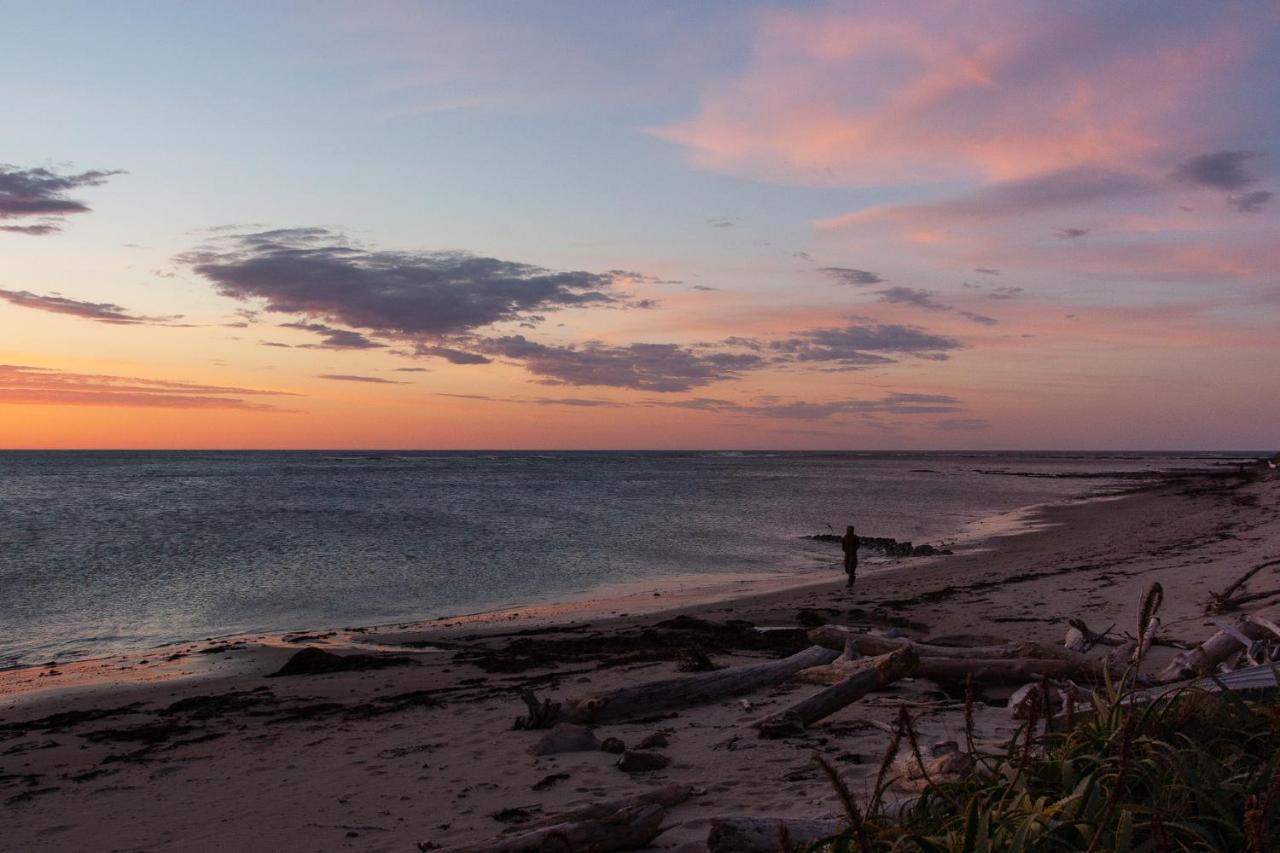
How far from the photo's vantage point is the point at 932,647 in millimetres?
9789

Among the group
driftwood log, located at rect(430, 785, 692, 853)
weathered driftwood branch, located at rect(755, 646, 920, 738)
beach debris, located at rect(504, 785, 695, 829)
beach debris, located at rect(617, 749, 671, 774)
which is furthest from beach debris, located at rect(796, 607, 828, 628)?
driftwood log, located at rect(430, 785, 692, 853)

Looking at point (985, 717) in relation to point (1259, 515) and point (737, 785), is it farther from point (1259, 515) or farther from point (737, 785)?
point (1259, 515)

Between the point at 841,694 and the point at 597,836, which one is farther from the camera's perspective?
the point at 841,694

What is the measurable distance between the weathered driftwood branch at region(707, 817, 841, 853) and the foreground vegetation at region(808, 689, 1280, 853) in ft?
1.66

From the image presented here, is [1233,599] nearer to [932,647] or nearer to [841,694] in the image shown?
[932,647]

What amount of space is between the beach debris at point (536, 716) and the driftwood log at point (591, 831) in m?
2.76

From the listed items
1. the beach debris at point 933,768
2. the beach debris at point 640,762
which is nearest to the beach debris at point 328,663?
the beach debris at point 640,762

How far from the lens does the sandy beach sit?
20.7 feet

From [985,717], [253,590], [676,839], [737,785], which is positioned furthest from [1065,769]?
[253,590]

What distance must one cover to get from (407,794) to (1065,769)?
5.14 m

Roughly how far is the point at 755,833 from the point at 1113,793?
7.95 feet

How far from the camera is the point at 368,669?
12.1 metres

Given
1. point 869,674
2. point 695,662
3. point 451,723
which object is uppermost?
point 869,674

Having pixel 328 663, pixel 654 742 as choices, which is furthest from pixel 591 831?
pixel 328 663
